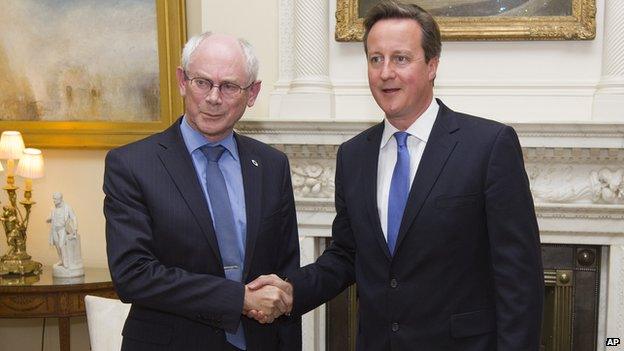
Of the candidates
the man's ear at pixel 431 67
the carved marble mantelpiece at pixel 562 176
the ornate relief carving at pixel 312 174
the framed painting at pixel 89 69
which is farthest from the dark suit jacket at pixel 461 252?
the framed painting at pixel 89 69

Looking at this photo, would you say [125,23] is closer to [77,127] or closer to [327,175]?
[77,127]

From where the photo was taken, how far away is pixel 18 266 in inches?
178

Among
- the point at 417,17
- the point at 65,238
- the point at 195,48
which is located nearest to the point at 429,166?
the point at 417,17

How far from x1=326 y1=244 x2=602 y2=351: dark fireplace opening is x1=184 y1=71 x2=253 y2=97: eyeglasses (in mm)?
2492

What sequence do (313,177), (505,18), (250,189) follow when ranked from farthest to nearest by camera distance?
1. (313,177)
2. (505,18)
3. (250,189)

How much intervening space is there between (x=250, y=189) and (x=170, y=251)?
317 mm

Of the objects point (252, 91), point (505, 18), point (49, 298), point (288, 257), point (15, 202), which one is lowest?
point (49, 298)

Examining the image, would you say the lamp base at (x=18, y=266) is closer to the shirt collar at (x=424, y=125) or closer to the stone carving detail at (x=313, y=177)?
the stone carving detail at (x=313, y=177)

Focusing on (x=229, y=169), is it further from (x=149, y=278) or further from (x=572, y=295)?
(x=572, y=295)

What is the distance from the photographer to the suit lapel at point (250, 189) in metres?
2.19

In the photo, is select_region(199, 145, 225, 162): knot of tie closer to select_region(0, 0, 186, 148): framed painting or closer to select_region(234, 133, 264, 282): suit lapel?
select_region(234, 133, 264, 282): suit lapel

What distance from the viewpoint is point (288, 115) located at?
4133mm

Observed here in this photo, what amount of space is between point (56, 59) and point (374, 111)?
222 centimetres

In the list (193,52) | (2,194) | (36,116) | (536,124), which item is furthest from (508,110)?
(2,194)
